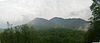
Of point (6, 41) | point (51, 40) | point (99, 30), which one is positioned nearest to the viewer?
point (99, 30)

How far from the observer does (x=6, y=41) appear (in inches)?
1961

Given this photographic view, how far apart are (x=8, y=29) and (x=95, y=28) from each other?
17477 mm

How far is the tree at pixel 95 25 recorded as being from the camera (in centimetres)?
3941

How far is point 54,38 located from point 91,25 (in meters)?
17.1

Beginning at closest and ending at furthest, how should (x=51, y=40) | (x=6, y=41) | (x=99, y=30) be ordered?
(x=99, y=30) → (x=6, y=41) → (x=51, y=40)

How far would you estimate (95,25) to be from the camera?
39.6 metres

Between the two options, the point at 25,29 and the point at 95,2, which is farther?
the point at 25,29

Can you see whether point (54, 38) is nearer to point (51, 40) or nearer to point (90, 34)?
point (51, 40)

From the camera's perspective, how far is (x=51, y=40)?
5519 centimetres

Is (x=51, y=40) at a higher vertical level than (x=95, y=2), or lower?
lower

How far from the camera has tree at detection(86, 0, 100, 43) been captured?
39.4 meters

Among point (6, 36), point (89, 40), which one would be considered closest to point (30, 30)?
point (6, 36)

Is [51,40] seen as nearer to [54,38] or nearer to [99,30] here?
[54,38]

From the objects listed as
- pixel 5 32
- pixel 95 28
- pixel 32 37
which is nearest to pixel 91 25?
pixel 95 28
